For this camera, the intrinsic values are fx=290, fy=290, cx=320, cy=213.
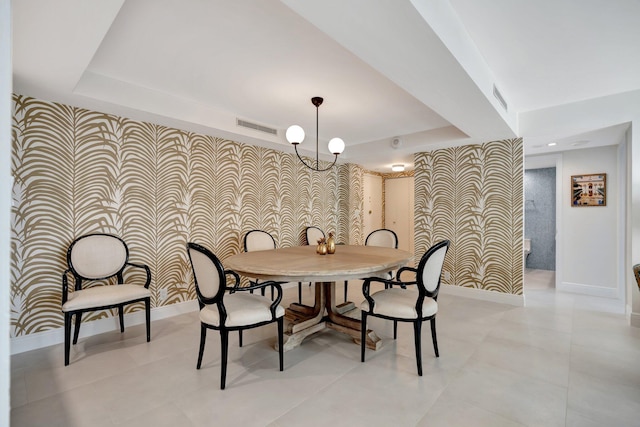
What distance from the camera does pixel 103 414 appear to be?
1.70 m

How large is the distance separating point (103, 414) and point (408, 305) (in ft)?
6.79

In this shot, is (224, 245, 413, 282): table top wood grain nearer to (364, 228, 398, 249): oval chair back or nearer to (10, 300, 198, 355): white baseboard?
(364, 228, 398, 249): oval chair back

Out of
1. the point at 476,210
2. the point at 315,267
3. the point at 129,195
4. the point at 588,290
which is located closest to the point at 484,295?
the point at 476,210

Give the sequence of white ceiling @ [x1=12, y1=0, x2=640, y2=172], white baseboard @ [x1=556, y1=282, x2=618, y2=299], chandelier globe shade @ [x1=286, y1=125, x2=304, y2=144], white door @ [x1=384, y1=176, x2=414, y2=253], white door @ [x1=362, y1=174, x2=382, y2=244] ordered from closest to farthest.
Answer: white ceiling @ [x1=12, y1=0, x2=640, y2=172] → chandelier globe shade @ [x1=286, y1=125, x2=304, y2=144] → white baseboard @ [x1=556, y1=282, x2=618, y2=299] → white door @ [x1=362, y1=174, x2=382, y2=244] → white door @ [x1=384, y1=176, x2=414, y2=253]

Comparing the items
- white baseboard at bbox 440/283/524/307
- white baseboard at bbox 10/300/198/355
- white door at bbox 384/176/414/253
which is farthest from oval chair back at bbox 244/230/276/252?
white door at bbox 384/176/414/253

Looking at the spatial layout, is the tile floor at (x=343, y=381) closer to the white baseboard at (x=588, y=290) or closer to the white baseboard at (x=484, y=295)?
the white baseboard at (x=484, y=295)

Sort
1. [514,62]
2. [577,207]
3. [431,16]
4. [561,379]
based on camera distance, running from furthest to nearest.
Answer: [577,207], [514,62], [561,379], [431,16]

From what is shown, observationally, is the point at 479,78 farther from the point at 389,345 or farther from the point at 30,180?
the point at 30,180

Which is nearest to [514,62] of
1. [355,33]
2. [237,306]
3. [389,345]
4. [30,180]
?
[355,33]

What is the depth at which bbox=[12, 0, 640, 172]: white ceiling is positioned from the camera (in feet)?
5.24

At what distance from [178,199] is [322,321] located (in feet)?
7.19

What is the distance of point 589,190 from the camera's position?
14.2 ft

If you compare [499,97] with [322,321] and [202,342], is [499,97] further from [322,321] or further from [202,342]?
[202,342]

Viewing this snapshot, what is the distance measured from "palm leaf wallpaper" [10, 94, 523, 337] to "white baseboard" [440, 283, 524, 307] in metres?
0.09
